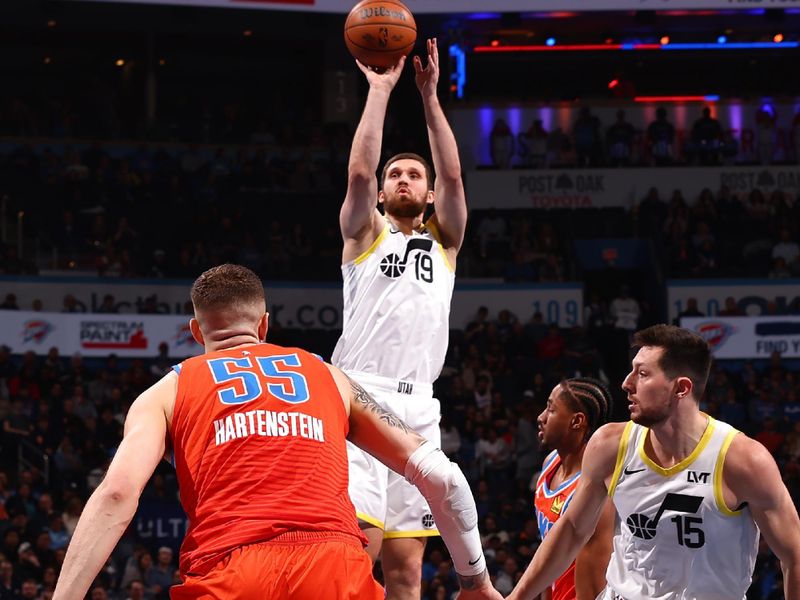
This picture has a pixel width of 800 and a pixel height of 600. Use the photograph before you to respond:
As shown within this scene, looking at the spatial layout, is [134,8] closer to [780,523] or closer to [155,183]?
[155,183]

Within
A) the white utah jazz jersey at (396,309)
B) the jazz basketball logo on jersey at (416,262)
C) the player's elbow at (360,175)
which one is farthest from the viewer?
the jazz basketball logo on jersey at (416,262)

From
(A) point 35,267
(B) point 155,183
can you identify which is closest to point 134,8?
(B) point 155,183

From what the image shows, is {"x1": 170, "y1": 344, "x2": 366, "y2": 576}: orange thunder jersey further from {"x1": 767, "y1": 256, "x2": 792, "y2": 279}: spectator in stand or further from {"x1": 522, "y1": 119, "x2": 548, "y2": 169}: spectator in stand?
{"x1": 522, "y1": 119, "x2": 548, "y2": 169}: spectator in stand

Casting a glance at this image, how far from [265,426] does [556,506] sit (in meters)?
3.27

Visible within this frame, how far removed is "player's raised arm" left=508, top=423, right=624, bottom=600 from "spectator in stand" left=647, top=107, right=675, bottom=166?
2233cm

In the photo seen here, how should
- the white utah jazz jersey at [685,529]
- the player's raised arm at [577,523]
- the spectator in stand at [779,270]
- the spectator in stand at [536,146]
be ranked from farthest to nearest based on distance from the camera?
1. the spectator in stand at [536,146]
2. the spectator in stand at [779,270]
3. the player's raised arm at [577,523]
4. the white utah jazz jersey at [685,529]

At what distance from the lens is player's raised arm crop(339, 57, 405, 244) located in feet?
22.5

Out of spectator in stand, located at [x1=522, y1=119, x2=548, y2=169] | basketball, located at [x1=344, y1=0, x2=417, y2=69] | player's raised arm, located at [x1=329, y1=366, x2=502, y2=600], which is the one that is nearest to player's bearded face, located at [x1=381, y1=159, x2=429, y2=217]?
basketball, located at [x1=344, y1=0, x2=417, y2=69]

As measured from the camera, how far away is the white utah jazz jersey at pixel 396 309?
6.98 m

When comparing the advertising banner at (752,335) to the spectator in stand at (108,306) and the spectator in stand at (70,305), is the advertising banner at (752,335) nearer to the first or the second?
the spectator in stand at (108,306)

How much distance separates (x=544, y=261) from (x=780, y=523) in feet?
63.5

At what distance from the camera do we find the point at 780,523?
17.7ft

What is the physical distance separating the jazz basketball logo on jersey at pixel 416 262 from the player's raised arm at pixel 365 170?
0.18 m

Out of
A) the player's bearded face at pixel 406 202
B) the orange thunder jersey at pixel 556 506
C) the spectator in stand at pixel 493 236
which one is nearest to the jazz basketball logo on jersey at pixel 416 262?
the player's bearded face at pixel 406 202
